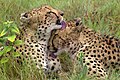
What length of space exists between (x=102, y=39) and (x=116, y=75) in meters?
0.63

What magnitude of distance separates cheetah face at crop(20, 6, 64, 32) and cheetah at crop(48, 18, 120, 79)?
172 millimetres

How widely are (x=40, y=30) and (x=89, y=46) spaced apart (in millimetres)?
578

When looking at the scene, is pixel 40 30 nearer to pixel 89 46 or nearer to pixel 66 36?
pixel 66 36

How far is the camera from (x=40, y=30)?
17.4 feet

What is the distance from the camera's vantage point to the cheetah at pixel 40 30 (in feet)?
17.2

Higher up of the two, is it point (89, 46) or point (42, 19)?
point (42, 19)

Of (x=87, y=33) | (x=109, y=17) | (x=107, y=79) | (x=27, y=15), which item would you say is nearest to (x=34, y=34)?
(x=27, y=15)

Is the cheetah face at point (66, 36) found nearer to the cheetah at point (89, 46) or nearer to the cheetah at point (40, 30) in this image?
the cheetah at point (89, 46)

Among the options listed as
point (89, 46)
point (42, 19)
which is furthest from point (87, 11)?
point (42, 19)

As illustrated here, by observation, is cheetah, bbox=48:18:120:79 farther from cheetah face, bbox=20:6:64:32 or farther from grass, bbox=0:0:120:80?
grass, bbox=0:0:120:80

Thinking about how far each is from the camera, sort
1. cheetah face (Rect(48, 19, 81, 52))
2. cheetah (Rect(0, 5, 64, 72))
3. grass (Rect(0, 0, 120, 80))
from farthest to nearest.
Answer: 1. grass (Rect(0, 0, 120, 80))
2. cheetah face (Rect(48, 19, 81, 52))
3. cheetah (Rect(0, 5, 64, 72))

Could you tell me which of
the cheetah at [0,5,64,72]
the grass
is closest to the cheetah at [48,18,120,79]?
the cheetah at [0,5,64,72]

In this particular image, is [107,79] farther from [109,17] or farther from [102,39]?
[109,17]

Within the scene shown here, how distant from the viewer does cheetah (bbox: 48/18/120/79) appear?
17.5ft
